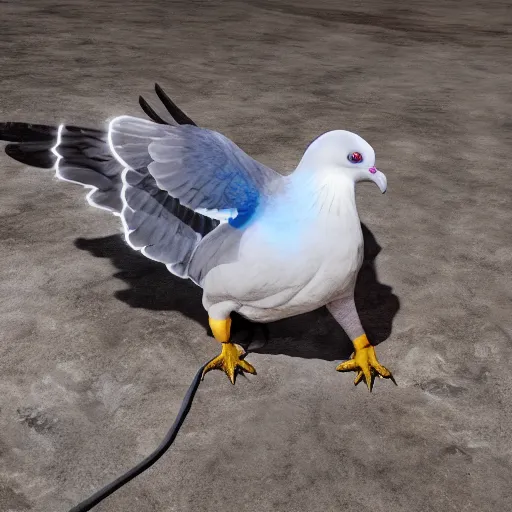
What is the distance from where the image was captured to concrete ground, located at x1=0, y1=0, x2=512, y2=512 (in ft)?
8.46

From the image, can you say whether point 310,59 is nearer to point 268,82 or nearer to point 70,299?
point 268,82

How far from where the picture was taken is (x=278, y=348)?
128 inches

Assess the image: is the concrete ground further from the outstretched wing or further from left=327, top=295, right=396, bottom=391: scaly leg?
the outstretched wing

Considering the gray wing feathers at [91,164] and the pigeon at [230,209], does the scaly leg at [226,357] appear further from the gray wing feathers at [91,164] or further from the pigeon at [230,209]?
the gray wing feathers at [91,164]

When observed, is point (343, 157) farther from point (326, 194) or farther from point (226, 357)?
point (226, 357)

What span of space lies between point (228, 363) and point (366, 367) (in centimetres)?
53

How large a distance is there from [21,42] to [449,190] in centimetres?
520

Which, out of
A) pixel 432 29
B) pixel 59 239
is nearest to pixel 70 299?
pixel 59 239

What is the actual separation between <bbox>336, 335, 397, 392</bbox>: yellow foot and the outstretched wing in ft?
2.34

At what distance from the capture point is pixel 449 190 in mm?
4984

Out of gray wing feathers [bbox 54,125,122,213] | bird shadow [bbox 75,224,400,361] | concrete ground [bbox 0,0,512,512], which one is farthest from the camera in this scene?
bird shadow [bbox 75,224,400,361]

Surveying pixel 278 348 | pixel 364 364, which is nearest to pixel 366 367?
pixel 364 364

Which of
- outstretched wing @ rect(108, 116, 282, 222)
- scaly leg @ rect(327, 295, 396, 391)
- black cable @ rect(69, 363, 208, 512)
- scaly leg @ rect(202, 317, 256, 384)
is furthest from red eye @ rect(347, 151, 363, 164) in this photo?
black cable @ rect(69, 363, 208, 512)

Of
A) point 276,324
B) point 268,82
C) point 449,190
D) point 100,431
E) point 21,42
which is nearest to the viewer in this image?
point 100,431
